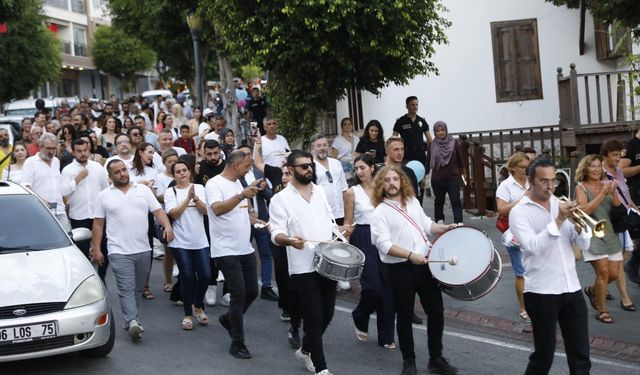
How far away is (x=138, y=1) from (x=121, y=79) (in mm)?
45671

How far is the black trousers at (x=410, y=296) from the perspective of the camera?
855 cm

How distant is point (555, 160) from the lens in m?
20.0

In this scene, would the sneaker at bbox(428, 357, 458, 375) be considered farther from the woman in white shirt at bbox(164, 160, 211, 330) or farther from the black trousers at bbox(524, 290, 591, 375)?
the woman in white shirt at bbox(164, 160, 211, 330)

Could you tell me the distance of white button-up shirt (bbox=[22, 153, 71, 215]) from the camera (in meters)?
12.7

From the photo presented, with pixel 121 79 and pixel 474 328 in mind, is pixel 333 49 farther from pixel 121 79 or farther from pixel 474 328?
pixel 121 79

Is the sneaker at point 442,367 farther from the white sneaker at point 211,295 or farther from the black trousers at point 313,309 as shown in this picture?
the white sneaker at point 211,295

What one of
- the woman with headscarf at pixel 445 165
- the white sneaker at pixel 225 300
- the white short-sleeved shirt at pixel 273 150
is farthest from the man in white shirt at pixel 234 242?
the woman with headscarf at pixel 445 165

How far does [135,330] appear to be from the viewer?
999 centimetres

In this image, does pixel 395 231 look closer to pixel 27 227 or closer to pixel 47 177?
pixel 27 227

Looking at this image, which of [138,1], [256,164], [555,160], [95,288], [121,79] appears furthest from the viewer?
[121,79]

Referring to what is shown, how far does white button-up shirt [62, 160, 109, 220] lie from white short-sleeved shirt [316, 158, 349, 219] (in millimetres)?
2619

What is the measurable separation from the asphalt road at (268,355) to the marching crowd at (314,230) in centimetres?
17

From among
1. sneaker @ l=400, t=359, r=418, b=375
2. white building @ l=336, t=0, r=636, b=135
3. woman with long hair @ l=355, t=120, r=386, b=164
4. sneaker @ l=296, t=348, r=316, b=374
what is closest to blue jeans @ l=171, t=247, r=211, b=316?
sneaker @ l=296, t=348, r=316, b=374

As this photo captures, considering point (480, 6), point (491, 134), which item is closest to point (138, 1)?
point (480, 6)
